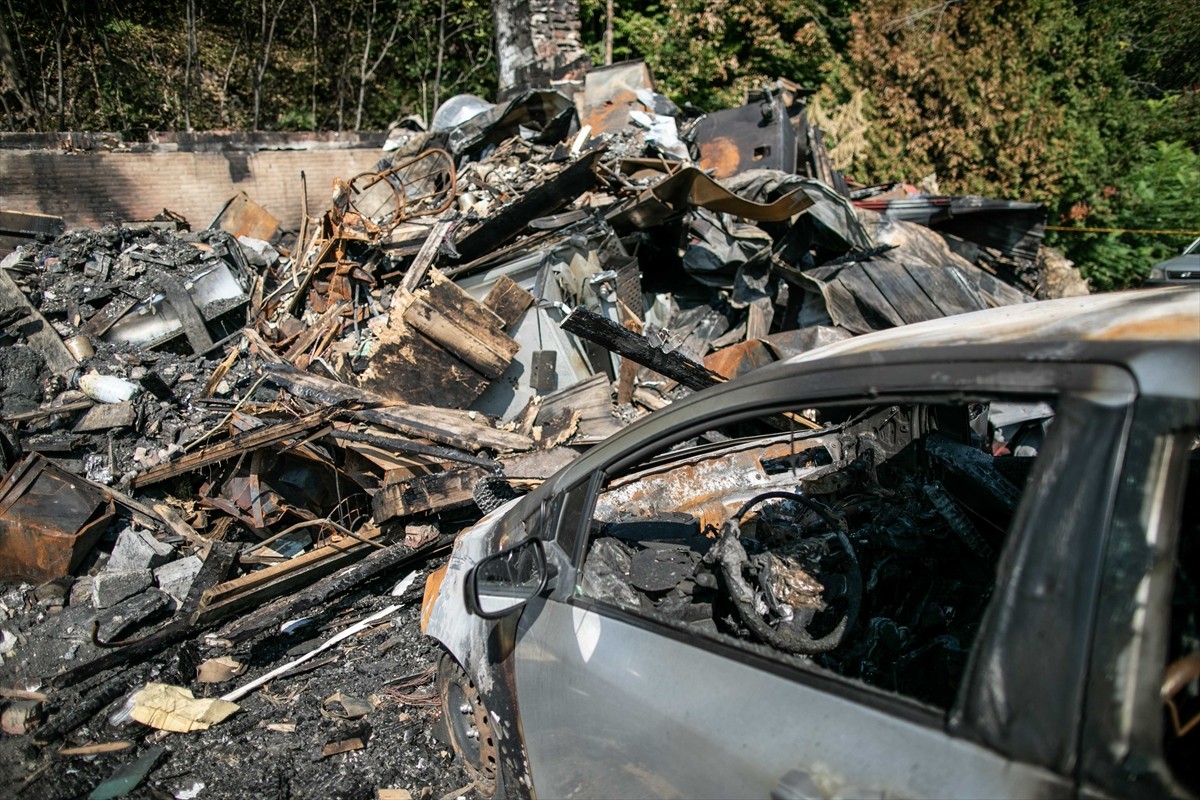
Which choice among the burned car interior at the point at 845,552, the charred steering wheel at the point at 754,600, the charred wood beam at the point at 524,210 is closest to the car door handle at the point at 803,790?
the burned car interior at the point at 845,552

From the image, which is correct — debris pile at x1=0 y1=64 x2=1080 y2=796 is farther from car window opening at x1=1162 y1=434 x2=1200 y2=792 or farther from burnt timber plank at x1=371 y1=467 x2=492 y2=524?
car window opening at x1=1162 y1=434 x2=1200 y2=792

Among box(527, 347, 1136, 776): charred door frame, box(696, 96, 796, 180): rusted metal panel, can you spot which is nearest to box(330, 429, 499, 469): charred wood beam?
box(527, 347, 1136, 776): charred door frame

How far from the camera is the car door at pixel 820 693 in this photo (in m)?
1.28

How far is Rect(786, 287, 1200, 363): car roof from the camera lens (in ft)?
4.65

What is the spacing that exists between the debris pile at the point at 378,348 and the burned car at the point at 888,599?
4.38 ft

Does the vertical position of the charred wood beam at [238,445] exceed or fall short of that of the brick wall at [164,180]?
it falls short

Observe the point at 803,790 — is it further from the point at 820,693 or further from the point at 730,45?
the point at 730,45

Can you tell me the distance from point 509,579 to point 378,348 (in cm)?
401

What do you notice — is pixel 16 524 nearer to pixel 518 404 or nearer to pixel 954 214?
pixel 518 404

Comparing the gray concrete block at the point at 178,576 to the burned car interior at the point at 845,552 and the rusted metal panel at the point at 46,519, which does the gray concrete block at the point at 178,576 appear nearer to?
the rusted metal panel at the point at 46,519

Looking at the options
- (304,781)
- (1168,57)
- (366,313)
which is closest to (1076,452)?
(304,781)

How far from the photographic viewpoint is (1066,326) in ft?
5.05

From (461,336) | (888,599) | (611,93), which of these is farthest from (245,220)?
(888,599)

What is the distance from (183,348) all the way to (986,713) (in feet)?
24.5
